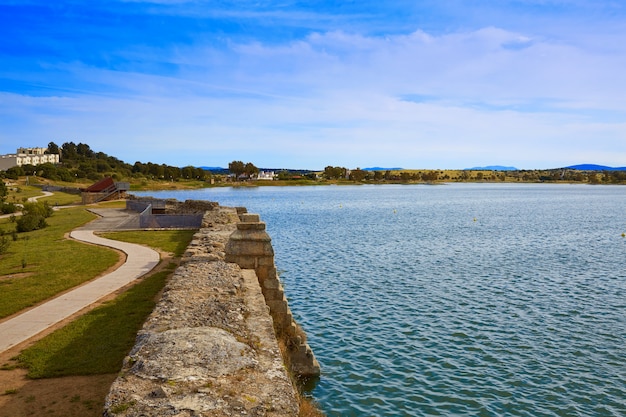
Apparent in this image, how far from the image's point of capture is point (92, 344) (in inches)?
432

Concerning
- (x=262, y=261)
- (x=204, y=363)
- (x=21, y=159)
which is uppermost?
(x=21, y=159)

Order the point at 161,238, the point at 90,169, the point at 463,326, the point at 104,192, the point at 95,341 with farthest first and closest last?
1. the point at 90,169
2. the point at 104,192
3. the point at 161,238
4. the point at 463,326
5. the point at 95,341

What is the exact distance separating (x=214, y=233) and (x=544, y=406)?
1378 cm

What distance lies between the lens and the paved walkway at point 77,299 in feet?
38.7

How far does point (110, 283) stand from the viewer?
16.7 m

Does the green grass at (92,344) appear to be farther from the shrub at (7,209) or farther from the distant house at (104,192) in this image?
the distant house at (104,192)

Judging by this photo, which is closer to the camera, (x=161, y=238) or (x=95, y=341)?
(x=95, y=341)

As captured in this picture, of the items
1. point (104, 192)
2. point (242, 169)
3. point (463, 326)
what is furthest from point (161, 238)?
point (242, 169)

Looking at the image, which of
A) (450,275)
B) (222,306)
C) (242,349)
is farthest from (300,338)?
(450,275)

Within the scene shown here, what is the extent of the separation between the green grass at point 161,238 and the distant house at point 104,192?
27.7 meters

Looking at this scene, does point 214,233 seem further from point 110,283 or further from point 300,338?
point 300,338

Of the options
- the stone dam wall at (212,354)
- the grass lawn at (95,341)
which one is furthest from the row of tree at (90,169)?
the stone dam wall at (212,354)

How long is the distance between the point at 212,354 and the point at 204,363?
0.31m

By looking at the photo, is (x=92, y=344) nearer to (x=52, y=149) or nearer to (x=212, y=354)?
(x=212, y=354)
